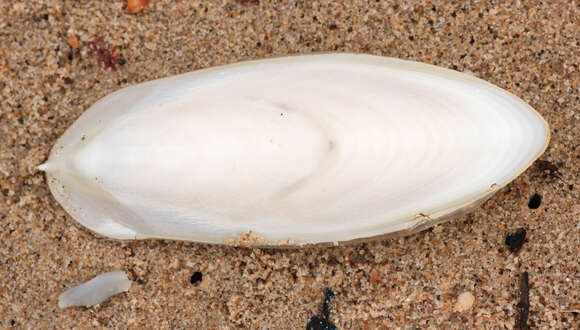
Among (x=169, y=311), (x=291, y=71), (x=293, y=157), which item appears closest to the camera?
(x=293, y=157)

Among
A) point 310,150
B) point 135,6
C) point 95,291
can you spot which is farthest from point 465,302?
point 135,6

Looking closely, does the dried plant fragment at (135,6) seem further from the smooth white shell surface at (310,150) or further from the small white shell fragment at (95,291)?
the small white shell fragment at (95,291)

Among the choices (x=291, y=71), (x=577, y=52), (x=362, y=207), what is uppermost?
(x=577, y=52)

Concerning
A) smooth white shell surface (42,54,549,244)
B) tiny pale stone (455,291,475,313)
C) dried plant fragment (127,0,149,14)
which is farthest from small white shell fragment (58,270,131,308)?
tiny pale stone (455,291,475,313)

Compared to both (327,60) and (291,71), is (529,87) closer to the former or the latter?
(327,60)

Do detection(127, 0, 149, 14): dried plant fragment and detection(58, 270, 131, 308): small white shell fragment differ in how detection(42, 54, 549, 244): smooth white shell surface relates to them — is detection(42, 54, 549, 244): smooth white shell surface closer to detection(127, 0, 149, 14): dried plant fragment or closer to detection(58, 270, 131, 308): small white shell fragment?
detection(58, 270, 131, 308): small white shell fragment

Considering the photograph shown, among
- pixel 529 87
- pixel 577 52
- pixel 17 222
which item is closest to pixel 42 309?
pixel 17 222

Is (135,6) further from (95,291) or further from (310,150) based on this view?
(95,291)
